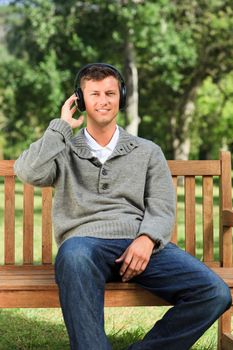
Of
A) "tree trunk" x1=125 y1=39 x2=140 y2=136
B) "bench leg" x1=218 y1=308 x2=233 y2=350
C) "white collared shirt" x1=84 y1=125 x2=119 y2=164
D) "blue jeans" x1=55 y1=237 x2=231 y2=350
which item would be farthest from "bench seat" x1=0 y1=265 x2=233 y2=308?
"tree trunk" x1=125 y1=39 x2=140 y2=136

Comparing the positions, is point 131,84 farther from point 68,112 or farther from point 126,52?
point 68,112

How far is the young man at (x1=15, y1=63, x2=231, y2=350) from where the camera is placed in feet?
12.0

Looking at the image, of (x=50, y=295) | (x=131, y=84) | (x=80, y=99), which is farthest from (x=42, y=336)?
(x=131, y=84)

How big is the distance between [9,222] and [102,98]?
1.10 meters

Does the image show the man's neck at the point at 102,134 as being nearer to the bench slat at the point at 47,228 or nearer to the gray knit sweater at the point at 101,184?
the gray knit sweater at the point at 101,184

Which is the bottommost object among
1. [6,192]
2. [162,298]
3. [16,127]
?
[162,298]

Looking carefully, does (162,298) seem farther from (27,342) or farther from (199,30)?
(199,30)

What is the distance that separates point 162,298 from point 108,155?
0.79 m

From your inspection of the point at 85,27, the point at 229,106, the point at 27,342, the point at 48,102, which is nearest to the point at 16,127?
the point at 48,102

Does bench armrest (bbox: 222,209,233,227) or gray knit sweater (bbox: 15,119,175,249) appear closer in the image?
gray knit sweater (bbox: 15,119,175,249)

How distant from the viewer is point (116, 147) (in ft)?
13.6

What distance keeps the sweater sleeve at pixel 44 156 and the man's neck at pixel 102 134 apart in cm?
18

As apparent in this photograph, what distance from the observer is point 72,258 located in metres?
3.65

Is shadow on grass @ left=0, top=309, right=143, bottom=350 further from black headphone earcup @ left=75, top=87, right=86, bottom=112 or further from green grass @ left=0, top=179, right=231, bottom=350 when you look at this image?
black headphone earcup @ left=75, top=87, right=86, bottom=112
